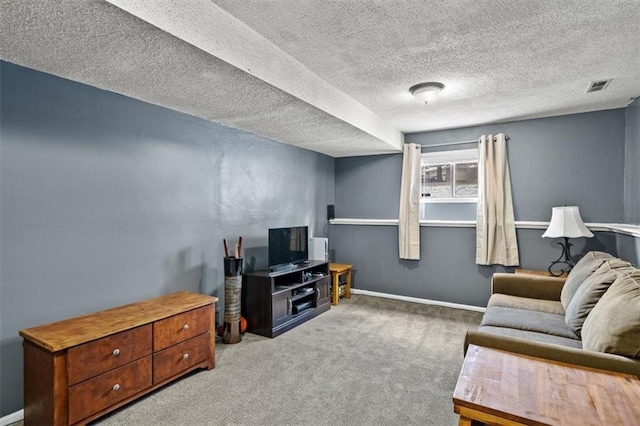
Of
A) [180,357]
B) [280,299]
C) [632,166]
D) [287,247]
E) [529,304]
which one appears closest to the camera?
[180,357]

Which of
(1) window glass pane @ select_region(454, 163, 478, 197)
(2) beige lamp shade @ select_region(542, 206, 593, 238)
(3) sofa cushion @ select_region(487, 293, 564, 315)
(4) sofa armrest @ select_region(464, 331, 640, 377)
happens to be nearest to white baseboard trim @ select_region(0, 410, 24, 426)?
(4) sofa armrest @ select_region(464, 331, 640, 377)

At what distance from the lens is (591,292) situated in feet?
6.96

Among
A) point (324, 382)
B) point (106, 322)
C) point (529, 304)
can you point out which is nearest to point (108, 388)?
point (106, 322)

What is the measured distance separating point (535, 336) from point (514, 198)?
94.3 inches

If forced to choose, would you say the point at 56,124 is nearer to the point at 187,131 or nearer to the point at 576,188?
the point at 187,131

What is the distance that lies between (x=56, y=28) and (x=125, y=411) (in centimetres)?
223

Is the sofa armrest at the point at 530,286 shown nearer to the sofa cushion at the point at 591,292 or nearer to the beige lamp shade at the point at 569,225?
the beige lamp shade at the point at 569,225

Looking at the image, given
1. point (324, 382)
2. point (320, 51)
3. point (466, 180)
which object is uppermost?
point (320, 51)

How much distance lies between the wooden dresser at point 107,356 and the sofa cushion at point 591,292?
265 cm

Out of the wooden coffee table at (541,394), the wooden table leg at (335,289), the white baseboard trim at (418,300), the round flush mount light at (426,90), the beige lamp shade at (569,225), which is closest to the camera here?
the wooden coffee table at (541,394)

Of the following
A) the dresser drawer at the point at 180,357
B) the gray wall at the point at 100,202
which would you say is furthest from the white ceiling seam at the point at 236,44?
the dresser drawer at the point at 180,357

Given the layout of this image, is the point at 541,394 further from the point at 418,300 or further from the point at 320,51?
the point at 418,300

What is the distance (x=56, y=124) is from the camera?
2.19 metres

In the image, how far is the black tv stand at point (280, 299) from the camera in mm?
3357
